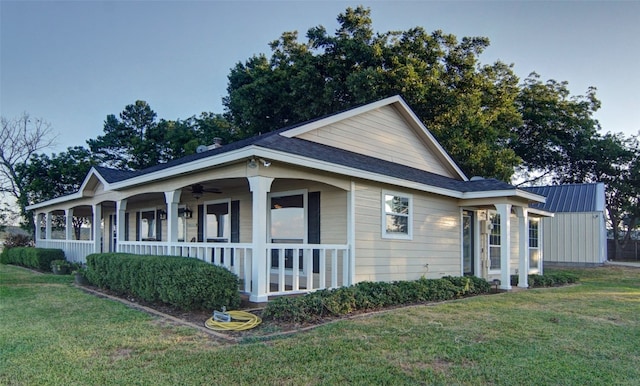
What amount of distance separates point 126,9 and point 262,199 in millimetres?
9174

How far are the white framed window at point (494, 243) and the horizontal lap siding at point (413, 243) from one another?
6.64 ft

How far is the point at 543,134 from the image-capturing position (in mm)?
30078

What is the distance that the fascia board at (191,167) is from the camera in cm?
706

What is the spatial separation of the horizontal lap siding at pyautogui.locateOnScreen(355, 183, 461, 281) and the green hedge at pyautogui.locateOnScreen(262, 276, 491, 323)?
2.33ft

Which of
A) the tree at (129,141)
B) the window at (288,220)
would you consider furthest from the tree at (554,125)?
the tree at (129,141)

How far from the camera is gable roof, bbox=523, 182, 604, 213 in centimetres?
2172

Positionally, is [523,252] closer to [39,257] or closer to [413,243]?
[413,243]

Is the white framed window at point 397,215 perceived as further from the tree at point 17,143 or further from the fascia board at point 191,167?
the tree at point 17,143

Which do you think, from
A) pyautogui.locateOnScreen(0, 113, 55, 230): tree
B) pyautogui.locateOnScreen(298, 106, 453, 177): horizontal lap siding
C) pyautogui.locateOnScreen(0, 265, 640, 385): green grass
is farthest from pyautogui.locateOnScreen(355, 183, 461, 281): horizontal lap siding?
pyautogui.locateOnScreen(0, 113, 55, 230): tree

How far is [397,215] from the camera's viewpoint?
9.91m

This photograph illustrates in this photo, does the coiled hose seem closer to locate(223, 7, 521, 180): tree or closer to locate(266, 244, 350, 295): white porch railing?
locate(266, 244, 350, 295): white porch railing

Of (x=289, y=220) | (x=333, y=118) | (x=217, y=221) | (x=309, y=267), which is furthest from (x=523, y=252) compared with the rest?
(x=217, y=221)

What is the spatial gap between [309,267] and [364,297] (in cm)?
112

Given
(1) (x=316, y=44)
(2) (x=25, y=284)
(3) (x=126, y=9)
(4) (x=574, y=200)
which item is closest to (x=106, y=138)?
(1) (x=316, y=44)
